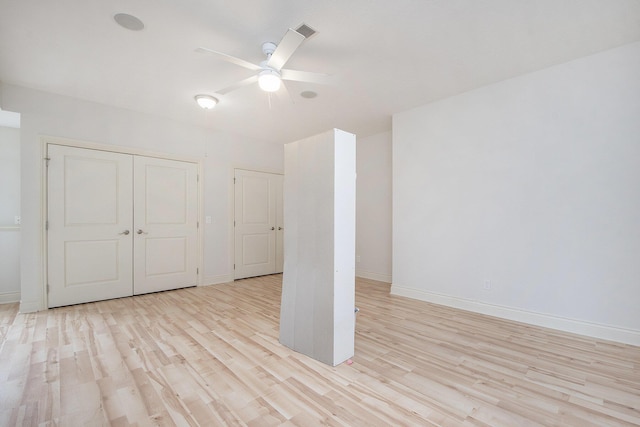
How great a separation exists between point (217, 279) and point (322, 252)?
11.4ft

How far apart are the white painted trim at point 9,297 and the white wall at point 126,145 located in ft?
2.78

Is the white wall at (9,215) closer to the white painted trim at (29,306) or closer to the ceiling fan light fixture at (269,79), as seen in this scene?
the white painted trim at (29,306)

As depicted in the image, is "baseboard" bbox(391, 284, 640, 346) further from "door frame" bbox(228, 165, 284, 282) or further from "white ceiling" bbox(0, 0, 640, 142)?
"door frame" bbox(228, 165, 284, 282)

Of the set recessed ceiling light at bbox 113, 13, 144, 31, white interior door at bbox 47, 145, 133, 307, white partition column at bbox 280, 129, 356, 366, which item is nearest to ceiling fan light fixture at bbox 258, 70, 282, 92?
white partition column at bbox 280, 129, 356, 366

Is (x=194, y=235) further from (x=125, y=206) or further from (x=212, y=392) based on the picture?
(x=212, y=392)

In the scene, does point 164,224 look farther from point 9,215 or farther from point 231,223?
point 9,215

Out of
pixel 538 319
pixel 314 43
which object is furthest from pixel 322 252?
pixel 538 319

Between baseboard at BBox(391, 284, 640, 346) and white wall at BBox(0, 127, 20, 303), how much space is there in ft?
18.9

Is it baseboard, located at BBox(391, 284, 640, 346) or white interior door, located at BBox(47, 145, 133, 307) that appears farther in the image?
white interior door, located at BBox(47, 145, 133, 307)

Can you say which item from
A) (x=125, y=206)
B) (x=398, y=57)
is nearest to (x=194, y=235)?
(x=125, y=206)

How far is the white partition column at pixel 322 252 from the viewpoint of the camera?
223 centimetres

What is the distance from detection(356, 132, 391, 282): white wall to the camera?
5.22 metres

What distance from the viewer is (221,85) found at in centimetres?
A: 337

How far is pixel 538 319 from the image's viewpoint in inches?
119
